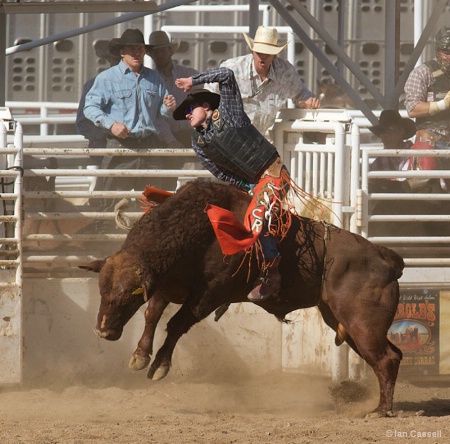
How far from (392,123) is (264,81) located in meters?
1.40

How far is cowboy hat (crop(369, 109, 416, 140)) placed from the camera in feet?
30.7

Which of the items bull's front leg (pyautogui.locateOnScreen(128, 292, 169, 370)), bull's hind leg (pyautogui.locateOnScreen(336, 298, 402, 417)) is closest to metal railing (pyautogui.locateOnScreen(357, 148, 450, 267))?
bull's hind leg (pyautogui.locateOnScreen(336, 298, 402, 417))

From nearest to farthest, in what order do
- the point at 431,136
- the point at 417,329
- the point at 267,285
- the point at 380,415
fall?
1. the point at 267,285
2. the point at 380,415
3. the point at 417,329
4. the point at 431,136

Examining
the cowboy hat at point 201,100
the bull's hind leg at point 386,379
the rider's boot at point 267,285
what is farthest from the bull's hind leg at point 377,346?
the cowboy hat at point 201,100

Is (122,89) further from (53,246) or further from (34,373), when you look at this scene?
(34,373)

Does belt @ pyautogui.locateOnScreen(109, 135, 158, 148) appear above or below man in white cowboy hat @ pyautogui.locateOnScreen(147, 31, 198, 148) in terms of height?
below

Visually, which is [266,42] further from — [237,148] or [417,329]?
[417,329]

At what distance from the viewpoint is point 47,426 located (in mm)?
6855

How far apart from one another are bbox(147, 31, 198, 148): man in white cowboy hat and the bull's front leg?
2.38 metres

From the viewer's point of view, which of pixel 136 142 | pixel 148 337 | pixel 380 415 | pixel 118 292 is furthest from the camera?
pixel 136 142

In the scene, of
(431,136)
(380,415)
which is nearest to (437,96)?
(431,136)

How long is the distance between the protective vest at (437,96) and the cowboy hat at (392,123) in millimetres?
186

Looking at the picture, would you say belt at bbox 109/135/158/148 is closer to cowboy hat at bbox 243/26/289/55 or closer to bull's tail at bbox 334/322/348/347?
cowboy hat at bbox 243/26/289/55

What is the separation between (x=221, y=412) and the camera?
7.70 m
